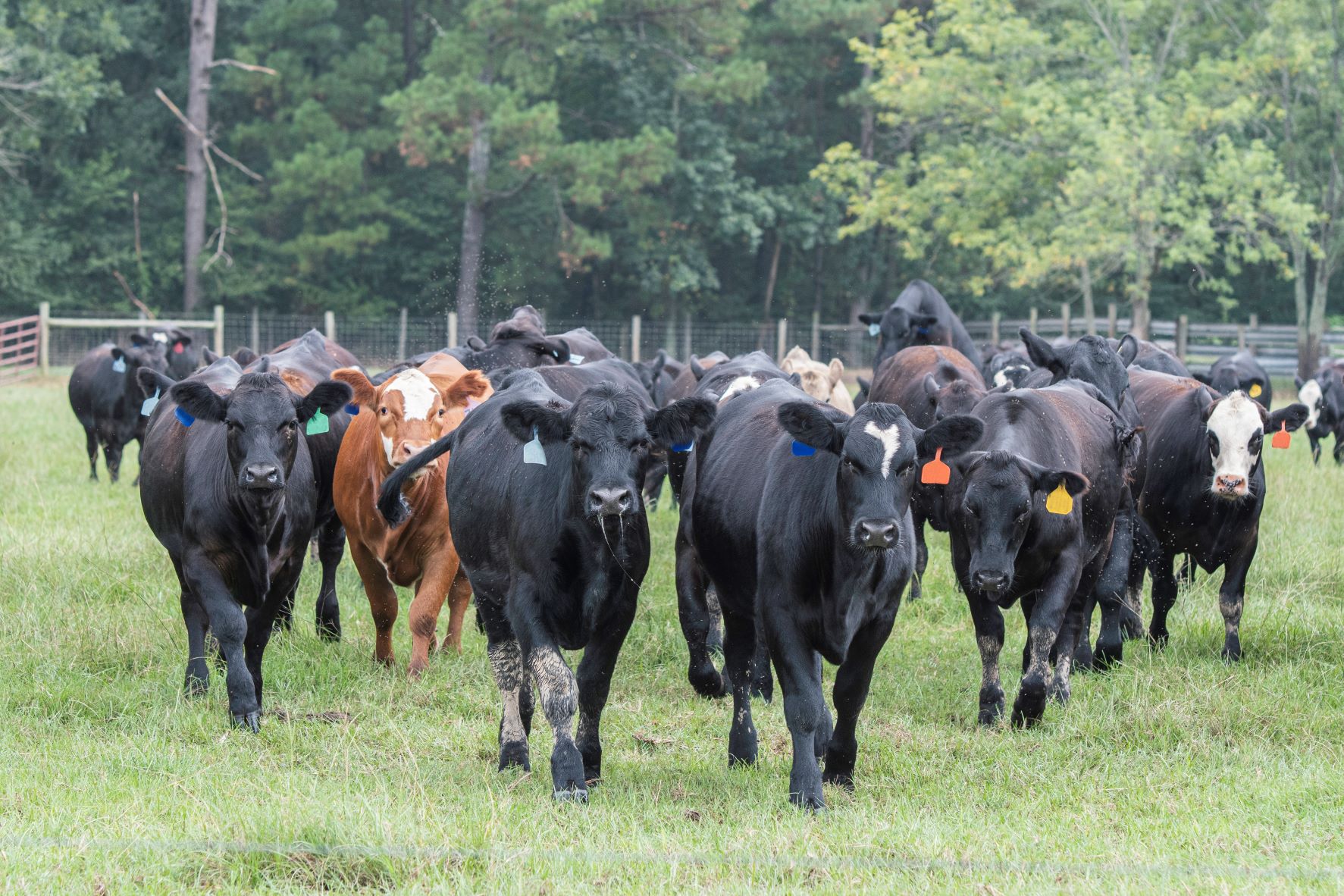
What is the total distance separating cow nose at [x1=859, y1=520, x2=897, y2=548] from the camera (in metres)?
5.20

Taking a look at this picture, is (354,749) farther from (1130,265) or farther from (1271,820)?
(1130,265)

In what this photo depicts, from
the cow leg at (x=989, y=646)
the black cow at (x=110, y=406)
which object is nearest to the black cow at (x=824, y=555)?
the cow leg at (x=989, y=646)

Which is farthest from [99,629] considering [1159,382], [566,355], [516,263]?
[516,263]

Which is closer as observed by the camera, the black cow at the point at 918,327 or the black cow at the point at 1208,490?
the black cow at the point at 1208,490

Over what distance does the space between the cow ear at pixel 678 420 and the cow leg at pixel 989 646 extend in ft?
6.48

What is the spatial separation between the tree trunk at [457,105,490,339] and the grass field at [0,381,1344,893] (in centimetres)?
2638

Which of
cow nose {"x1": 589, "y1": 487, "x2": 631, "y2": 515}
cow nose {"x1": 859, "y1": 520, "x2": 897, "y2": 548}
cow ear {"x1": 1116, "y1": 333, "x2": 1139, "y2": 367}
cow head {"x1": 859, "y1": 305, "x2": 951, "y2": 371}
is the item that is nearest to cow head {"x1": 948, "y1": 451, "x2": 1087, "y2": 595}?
cow nose {"x1": 859, "y1": 520, "x2": 897, "y2": 548}

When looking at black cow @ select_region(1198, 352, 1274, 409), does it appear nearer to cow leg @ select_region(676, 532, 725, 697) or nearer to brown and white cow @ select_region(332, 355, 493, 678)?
cow leg @ select_region(676, 532, 725, 697)

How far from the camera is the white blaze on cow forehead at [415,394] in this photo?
7.89 m

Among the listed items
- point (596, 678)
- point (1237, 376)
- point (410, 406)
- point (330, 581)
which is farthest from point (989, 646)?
point (1237, 376)

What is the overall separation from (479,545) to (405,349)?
29.9 m

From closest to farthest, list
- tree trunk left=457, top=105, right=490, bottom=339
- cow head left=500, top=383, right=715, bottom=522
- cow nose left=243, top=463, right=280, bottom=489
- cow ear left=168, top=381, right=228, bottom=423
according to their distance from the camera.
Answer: cow head left=500, top=383, right=715, bottom=522 → cow nose left=243, top=463, right=280, bottom=489 → cow ear left=168, top=381, right=228, bottom=423 → tree trunk left=457, top=105, right=490, bottom=339

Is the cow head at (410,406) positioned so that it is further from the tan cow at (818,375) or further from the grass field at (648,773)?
the tan cow at (818,375)

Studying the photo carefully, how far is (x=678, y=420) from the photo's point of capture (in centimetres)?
583
